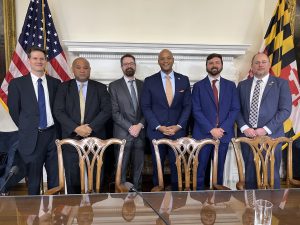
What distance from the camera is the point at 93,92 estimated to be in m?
2.61

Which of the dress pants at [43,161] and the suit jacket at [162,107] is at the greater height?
the suit jacket at [162,107]

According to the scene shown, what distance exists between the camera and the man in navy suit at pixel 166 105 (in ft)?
8.94

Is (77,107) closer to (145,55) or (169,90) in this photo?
(169,90)

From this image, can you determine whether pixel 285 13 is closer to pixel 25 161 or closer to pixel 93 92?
pixel 93 92

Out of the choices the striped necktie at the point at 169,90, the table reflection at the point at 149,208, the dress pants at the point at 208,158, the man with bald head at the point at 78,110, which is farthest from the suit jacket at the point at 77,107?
the table reflection at the point at 149,208

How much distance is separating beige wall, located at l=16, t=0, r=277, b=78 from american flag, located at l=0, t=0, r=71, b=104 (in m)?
0.21

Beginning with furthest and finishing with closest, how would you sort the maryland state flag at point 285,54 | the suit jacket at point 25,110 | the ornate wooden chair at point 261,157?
the maryland state flag at point 285,54, the suit jacket at point 25,110, the ornate wooden chair at point 261,157

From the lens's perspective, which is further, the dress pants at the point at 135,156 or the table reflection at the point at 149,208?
the dress pants at the point at 135,156

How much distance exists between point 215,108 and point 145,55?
107cm

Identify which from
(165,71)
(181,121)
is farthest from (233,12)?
(181,121)

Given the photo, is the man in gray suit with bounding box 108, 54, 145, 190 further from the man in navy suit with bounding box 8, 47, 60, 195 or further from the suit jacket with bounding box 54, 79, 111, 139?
the man in navy suit with bounding box 8, 47, 60, 195

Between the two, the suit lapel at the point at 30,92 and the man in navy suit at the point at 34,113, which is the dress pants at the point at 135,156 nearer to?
the man in navy suit at the point at 34,113

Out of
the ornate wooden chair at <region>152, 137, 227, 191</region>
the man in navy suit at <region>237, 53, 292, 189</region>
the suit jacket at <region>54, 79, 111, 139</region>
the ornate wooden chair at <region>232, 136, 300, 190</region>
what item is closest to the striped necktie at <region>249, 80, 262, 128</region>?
the man in navy suit at <region>237, 53, 292, 189</region>

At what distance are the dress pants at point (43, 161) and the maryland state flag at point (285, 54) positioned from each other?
Answer: 7.82 ft
